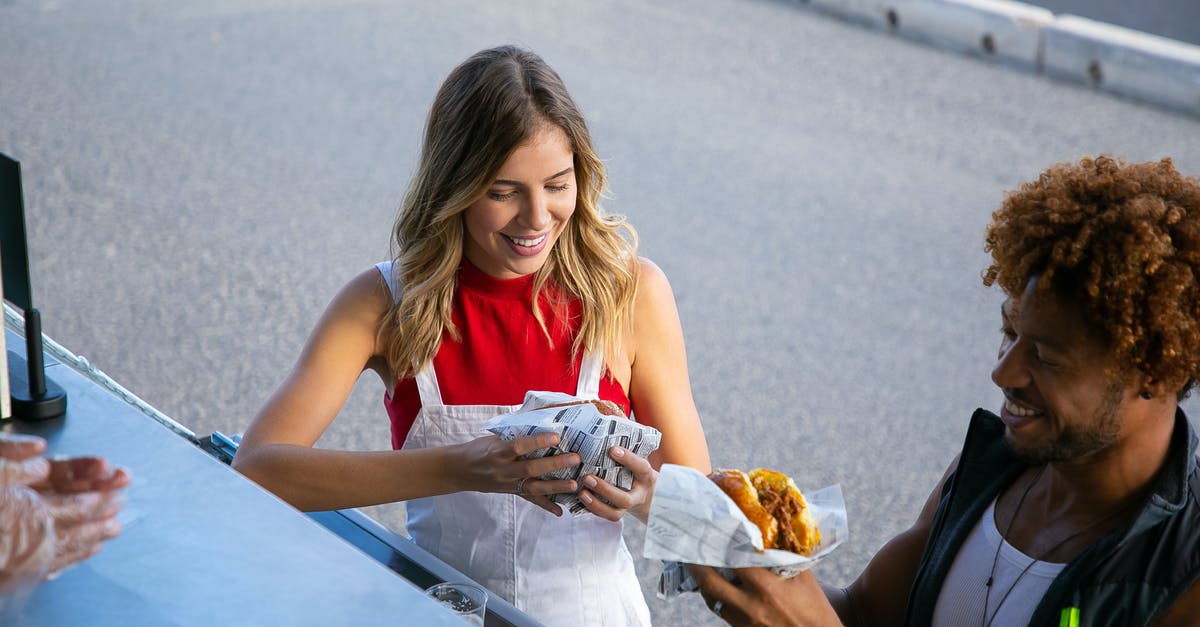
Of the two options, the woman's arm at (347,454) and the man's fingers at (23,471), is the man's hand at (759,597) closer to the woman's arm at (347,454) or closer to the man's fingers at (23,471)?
the woman's arm at (347,454)

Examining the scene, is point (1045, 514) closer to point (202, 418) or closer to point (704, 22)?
point (202, 418)

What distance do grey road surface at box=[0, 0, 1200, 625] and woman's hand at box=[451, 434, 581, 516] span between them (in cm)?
164

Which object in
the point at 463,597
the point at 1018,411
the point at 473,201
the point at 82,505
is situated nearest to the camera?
the point at 82,505

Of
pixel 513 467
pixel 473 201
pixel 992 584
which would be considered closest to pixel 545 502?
pixel 513 467

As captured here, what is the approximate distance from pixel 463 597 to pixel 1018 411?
87cm

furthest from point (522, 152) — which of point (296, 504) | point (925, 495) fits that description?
point (925, 495)

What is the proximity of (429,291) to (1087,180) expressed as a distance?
1162mm

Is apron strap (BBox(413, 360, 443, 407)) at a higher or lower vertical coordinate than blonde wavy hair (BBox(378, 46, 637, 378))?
lower

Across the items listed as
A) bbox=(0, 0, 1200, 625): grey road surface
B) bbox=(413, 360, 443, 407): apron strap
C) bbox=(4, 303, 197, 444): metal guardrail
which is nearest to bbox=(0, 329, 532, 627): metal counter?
bbox=(4, 303, 197, 444): metal guardrail

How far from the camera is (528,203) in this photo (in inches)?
89.4

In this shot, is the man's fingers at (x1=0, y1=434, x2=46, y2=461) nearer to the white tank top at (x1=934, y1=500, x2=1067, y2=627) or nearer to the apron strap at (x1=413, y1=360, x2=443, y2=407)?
the apron strap at (x1=413, y1=360, x2=443, y2=407)

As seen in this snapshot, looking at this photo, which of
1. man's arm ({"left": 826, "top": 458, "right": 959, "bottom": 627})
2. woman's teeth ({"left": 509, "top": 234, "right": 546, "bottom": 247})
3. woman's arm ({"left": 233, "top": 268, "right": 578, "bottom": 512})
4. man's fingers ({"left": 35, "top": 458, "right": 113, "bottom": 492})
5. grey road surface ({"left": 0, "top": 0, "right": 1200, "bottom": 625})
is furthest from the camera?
grey road surface ({"left": 0, "top": 0, "right": 1200, "bottom": 625})

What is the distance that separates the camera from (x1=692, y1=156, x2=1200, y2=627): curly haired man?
5.56 ft

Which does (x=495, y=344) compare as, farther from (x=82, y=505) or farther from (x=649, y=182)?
(x=649, y=182)
